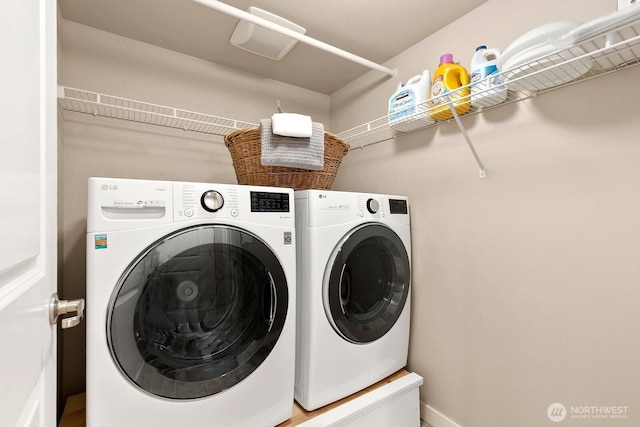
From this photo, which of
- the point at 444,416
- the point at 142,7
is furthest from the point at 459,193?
the point at 142,7

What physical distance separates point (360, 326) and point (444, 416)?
0.68 metres

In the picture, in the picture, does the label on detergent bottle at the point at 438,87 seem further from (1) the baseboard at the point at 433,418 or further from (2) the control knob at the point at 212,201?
(1) the baseboard at the point at 433,418

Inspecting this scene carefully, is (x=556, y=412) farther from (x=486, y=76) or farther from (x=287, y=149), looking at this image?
(x=287, y=149)

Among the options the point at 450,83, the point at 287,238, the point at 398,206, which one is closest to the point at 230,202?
the point at 287,238

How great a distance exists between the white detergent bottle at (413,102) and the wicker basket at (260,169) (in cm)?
36

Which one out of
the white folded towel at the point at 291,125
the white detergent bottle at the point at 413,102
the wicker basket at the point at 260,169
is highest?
the white detergent bottle at the point at 413,102

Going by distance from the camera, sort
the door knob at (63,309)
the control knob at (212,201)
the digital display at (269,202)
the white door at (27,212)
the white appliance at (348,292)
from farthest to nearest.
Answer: the white appliance at (348,292) → the digital display at (269,202) → the control knob at (212,201) → the door knob at (63,309) → the white door at (27,212)

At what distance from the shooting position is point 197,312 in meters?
1.06

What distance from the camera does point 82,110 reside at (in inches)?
59.9

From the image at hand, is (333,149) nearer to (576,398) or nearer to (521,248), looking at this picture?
(521,248)

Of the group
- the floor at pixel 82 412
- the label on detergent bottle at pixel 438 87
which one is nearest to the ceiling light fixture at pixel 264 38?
the label on detergent bottle at pixel 438 87

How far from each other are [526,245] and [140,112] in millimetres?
1882

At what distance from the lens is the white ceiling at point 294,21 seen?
1.41 m

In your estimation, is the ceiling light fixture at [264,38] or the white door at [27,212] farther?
the ceiling light fixture at [264,38]
